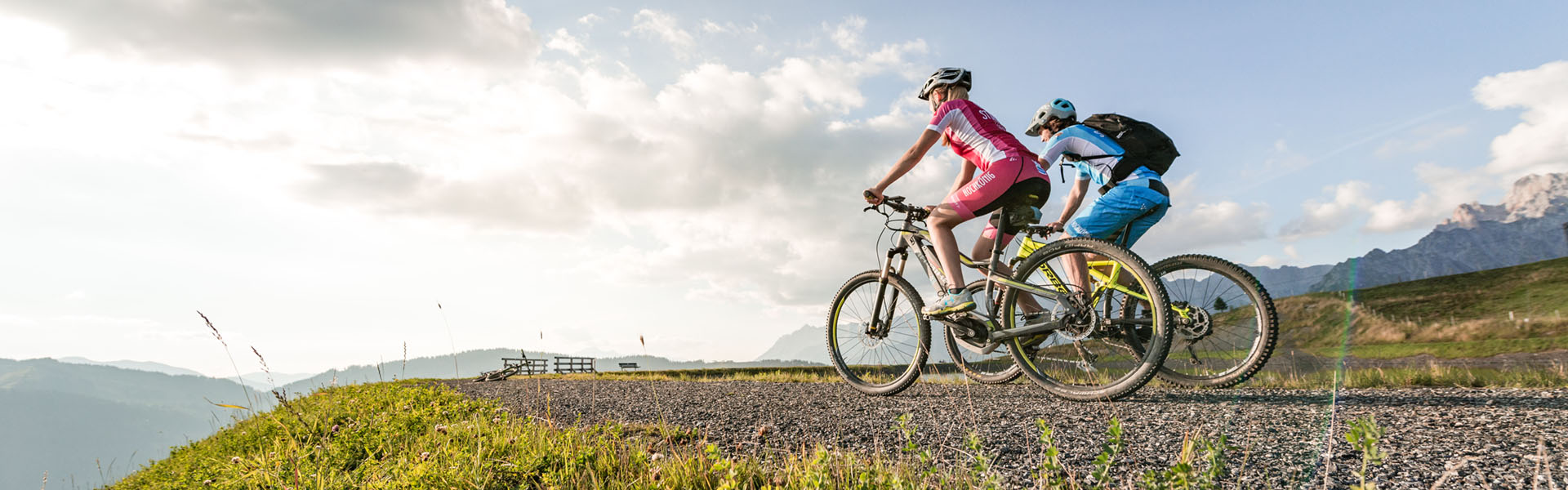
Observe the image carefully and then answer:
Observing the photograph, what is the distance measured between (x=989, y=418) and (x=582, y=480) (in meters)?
2.39

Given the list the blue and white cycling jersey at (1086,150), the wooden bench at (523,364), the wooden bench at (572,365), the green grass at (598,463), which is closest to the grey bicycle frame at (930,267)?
the blue and white cycling jersey at (1086,150)

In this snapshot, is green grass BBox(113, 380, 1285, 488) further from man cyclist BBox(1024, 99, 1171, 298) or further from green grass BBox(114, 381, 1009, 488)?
man cyclist BBox(1024, 99, 1171, 298)

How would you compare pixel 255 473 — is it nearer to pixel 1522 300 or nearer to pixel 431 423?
pixel 431 423

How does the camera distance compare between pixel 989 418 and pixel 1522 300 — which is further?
pixel 1522 300

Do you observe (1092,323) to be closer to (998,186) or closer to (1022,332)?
(1022,332)

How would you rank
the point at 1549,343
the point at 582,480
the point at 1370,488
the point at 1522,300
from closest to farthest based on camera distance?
the point at 1370,488 < the point at 582,480 < the point at 1549,343 < the point at 1522,300

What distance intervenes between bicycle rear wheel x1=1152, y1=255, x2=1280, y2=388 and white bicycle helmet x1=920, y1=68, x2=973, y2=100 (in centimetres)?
205

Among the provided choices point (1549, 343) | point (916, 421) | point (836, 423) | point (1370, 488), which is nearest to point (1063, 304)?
point (916, 421)

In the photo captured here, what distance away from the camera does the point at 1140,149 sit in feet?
17.2

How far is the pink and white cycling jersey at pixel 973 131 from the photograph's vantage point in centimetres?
520

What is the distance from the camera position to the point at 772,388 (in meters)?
7.36

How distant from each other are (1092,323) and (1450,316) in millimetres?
67458

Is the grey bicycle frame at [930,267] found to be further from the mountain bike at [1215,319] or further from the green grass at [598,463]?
the green grass at [598,463]

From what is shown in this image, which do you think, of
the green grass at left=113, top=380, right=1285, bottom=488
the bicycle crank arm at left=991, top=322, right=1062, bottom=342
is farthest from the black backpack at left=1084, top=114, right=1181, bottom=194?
the green grass at left=113, top=380, right=1285, bottom=488
